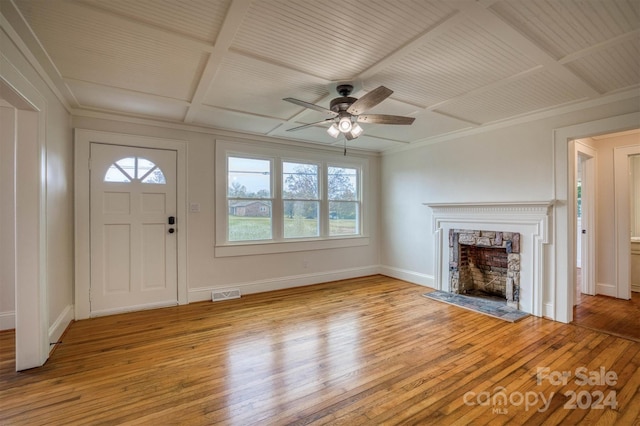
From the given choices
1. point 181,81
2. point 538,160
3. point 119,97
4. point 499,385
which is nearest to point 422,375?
point 499,385

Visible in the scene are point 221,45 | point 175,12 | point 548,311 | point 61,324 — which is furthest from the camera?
point 548,311

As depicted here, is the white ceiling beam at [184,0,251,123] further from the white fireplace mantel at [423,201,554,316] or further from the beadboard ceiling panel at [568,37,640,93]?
the white fireplace mantel at [423,201,554,316]

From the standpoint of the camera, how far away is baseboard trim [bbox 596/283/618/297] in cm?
427

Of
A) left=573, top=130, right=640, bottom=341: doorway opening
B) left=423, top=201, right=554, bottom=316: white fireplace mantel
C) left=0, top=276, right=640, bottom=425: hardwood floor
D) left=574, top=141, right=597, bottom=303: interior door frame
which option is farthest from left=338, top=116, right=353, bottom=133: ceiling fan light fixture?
left=574, top=141, right=597, bottom=303: interior door frame

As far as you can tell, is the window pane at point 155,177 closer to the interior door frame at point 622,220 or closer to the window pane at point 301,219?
the window pane at point 301,219

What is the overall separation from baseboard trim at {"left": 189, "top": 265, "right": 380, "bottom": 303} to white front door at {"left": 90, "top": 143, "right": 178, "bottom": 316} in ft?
1.13

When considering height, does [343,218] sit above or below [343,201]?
below

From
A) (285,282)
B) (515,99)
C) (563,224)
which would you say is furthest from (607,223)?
(285,282)

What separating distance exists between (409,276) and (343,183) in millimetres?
2033

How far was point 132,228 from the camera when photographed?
3729 mm

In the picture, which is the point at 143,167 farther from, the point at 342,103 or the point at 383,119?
the point at 383,119

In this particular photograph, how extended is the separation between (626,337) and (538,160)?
2014 mm

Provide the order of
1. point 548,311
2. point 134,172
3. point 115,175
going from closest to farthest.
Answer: point 548,311
point 115,175
point 134,172

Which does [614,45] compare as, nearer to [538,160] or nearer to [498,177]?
[538,160]
